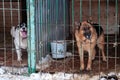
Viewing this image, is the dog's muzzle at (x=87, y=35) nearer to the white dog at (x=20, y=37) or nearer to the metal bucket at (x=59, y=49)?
the metal bucket at (x=59, y=49)

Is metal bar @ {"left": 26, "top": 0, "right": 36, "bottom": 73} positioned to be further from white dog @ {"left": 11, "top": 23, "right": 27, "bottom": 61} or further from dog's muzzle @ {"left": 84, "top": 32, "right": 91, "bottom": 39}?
dog's muzzle @ {"left": 84, "top": 32, "right": 91, "bottom": 39}

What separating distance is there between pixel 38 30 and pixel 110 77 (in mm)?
1815

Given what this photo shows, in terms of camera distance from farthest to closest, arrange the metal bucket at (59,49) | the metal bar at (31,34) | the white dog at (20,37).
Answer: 1. the metal bucket at (59,49)
2. the white dog at (20,37)
3. the metal bar at (31,34)

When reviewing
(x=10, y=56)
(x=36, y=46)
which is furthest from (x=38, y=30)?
(x=10, y=56)

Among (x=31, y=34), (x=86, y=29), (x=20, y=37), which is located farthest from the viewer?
(x=20, y=37)

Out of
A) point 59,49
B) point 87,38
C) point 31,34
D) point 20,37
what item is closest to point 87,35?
point 87,38

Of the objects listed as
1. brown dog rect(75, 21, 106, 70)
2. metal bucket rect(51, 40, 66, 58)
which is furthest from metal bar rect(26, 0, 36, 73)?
metal bucket rect(51, 40, 66, 58)

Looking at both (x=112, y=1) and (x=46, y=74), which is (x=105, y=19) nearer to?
(x=112, y=1)

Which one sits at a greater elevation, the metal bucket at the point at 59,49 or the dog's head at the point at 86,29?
the dog's head at the point at 86,29

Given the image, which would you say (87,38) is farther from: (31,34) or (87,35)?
(31,34)

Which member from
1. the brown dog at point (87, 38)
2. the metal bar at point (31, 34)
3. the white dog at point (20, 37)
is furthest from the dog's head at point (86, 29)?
the white dog at point (20, 37)

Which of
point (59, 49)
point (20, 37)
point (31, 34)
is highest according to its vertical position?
point (31, 34)

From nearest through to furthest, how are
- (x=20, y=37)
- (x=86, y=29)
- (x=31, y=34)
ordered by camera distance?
(x=31, y=34)
(x=86, y=29)
(x=20, y=37)

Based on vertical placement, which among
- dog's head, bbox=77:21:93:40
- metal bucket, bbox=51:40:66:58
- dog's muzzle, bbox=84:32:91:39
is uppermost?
dog's head, bbox=77:21:93:40
